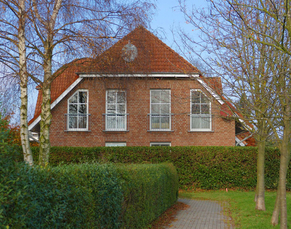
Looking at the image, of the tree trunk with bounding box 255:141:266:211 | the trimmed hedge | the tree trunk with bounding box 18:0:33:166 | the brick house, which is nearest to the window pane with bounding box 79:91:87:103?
the brick house

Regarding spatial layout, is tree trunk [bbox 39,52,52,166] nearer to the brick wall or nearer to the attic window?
the attic window

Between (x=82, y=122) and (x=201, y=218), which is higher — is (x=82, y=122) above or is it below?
above

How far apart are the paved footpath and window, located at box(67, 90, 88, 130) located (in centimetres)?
1051

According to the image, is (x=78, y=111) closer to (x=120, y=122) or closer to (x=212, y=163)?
(x=120, y=122)

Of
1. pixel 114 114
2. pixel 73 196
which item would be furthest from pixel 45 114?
pixel 114 114

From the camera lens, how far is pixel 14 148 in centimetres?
336

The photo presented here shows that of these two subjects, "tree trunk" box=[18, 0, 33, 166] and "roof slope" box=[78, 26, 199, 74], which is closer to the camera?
"tree trunk" box=[18, 0, 33, 166]

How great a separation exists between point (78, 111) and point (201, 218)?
13440mm

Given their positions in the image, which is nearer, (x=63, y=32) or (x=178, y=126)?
(x=63, y=32)

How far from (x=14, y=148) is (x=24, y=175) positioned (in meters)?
0.31

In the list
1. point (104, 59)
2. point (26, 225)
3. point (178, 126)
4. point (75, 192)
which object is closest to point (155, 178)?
point (104, 59)

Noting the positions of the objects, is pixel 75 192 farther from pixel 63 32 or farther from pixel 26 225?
pixel 63 32

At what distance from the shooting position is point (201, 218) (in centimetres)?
1116

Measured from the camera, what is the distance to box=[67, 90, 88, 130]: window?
73.9ft
